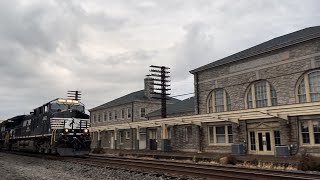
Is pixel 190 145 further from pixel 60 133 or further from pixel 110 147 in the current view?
pixel 110 147

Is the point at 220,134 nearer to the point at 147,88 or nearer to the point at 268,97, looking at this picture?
the point at 268,97

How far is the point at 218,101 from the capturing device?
96.1 ft

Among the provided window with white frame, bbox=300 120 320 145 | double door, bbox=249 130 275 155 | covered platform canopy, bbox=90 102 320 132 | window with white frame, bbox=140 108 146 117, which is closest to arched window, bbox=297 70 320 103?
window with white frame, bbox=300 120 320 145

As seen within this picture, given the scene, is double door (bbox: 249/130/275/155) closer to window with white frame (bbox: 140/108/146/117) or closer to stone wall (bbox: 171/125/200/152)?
stone wall (bbox: 171/125/200/152)

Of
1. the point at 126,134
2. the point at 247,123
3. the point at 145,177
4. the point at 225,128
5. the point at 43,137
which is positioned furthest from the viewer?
the point at 126,134

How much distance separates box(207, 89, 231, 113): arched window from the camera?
28375 mm

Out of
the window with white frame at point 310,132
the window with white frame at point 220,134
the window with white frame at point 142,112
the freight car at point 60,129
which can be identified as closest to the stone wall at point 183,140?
the window with white frame at point 220,134

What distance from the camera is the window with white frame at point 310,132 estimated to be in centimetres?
2123

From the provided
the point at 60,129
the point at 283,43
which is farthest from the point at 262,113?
the point at 60,129

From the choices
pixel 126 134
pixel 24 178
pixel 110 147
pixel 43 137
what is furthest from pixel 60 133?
pixel 110 147

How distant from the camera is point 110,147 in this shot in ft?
150

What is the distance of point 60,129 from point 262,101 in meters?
15.5

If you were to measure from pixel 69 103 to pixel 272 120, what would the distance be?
1505cm

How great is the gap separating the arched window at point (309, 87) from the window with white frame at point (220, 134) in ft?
22.1
